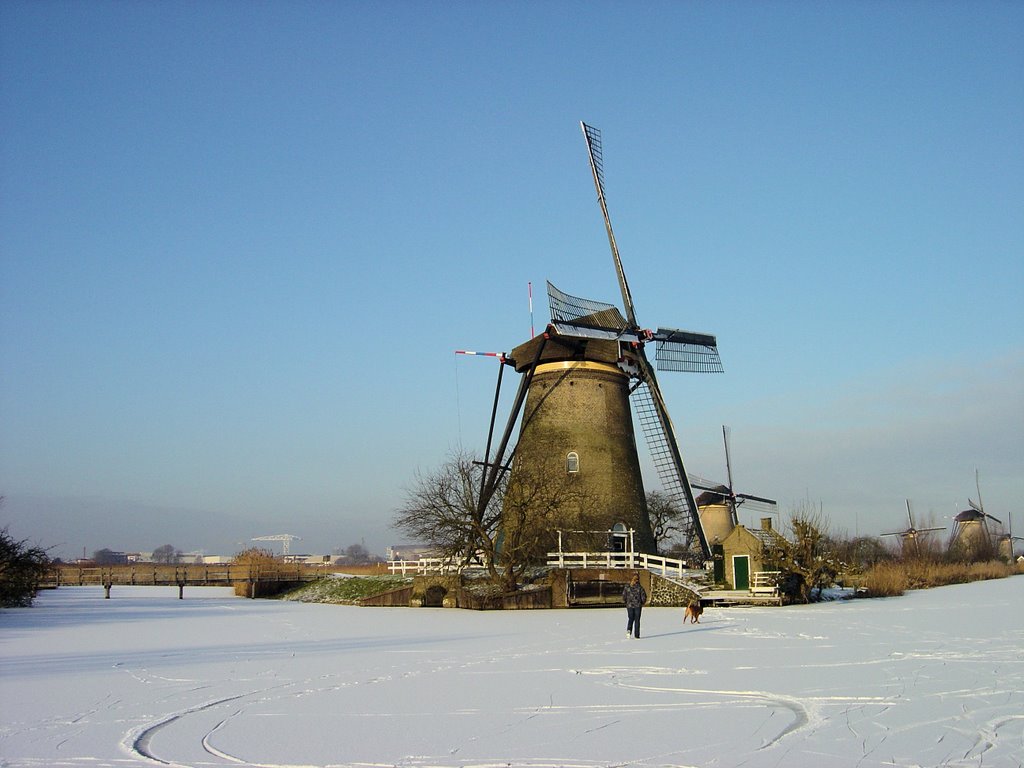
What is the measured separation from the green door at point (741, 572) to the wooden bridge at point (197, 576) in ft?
52.9

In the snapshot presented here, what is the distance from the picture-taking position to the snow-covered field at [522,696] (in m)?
6.41

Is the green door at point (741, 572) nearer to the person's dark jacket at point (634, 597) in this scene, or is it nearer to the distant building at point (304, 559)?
the person's dark jacket at point (634, 597)

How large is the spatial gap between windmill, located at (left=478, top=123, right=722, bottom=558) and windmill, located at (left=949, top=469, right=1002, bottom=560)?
41988 millimetres

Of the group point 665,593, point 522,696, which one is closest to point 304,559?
point 665,593

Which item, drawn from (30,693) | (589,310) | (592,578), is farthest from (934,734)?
(589,310)

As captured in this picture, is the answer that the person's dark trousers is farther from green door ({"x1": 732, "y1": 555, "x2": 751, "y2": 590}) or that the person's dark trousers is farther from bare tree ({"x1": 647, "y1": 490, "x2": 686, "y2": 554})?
bare tree ({"x1": 647, "y1": 490, "x2": 686, "y2": 554})

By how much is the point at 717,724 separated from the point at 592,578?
1772cm

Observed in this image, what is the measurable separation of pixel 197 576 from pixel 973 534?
202ft

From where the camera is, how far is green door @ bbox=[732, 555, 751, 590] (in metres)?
26.1

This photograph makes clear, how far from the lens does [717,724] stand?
730cm

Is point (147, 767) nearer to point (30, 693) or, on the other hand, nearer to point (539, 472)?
point (30, 693)

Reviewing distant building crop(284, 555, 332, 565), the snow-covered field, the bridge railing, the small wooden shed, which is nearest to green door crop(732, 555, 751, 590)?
the small wooden shed

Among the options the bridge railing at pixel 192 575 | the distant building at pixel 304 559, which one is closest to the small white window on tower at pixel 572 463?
the bridge railing at pixel 192 575

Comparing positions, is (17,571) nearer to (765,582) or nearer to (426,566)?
(426,566)
